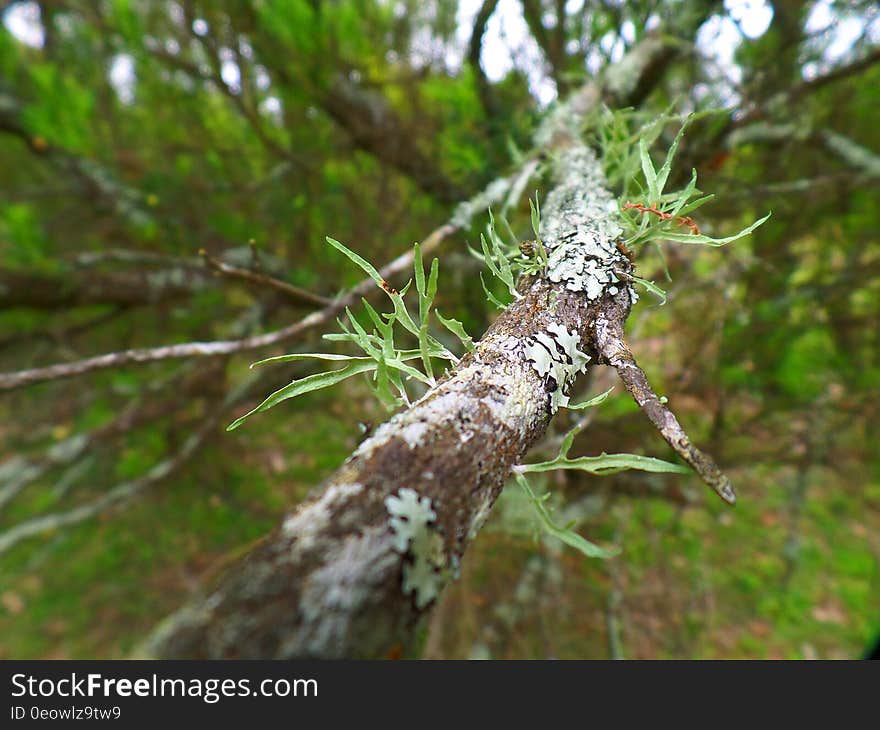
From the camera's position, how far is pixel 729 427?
2.00 m

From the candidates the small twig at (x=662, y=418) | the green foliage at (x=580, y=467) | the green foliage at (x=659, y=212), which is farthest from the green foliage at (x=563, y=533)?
the green foliage at (x=659, y=212)

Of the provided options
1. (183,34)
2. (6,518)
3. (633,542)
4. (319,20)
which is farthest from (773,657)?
(6,518)

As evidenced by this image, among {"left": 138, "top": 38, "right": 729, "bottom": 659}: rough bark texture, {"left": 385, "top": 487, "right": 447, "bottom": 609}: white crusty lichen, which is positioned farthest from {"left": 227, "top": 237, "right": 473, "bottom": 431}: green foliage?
{"left": 385, "top": 487, "right": 447, "bottom": 609}: white crusty lichen

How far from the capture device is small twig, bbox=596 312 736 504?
1.41ft

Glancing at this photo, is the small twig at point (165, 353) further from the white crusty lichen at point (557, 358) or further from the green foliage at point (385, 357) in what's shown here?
the white crusty lichen at point (557, 358)

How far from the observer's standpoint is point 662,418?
0.44 metres

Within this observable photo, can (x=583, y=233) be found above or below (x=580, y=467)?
above

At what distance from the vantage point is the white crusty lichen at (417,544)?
0.35 metres

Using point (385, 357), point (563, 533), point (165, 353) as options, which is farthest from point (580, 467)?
point (165, 353)

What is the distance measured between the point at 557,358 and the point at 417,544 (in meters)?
0.25

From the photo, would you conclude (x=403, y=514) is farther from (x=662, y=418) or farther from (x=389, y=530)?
(x=662, y=418)

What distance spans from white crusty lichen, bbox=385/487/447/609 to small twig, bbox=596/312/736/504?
0.72 feet

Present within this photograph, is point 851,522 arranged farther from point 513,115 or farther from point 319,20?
point 319,20

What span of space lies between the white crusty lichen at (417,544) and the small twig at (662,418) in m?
0.22
